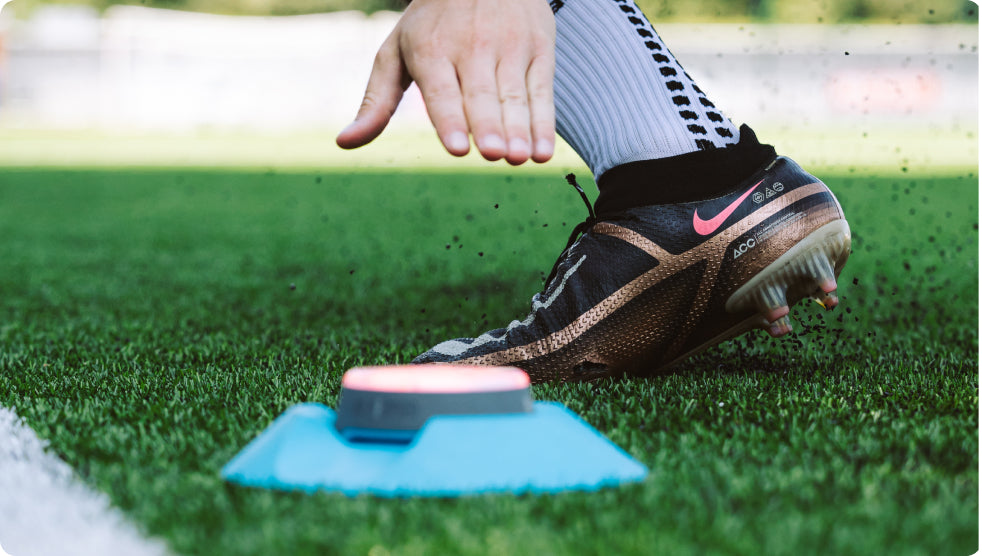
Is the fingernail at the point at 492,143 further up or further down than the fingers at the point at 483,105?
further down

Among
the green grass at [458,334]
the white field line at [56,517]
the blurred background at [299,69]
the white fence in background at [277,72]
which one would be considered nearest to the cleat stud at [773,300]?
the green grass at [458,334]

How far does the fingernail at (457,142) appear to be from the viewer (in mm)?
977

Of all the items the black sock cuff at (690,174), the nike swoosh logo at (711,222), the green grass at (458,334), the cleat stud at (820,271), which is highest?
the black sock cuff at (690,174)

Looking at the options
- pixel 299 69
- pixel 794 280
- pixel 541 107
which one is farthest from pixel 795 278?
pixel 299 69

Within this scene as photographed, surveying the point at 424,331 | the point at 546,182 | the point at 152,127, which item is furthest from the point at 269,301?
the point at 152,127

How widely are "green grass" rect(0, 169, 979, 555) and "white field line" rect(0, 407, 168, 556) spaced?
2 centimetres

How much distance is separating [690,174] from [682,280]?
6.1 inches

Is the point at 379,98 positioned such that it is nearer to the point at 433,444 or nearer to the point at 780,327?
the point at 433,444

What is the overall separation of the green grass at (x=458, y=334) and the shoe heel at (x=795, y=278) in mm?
104

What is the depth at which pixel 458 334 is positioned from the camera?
191 centimetres

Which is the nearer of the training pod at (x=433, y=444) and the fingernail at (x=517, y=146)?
the training pod at (x=433, y=444)

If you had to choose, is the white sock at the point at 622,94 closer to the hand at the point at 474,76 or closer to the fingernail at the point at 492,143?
the hand at the point at 474,76

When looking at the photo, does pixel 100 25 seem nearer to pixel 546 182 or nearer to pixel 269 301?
pixel 546 182

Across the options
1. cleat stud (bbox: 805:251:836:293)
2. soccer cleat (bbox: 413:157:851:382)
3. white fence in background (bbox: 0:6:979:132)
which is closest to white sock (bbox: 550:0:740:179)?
soccer cleat (bbox: 413:157:851:382)
